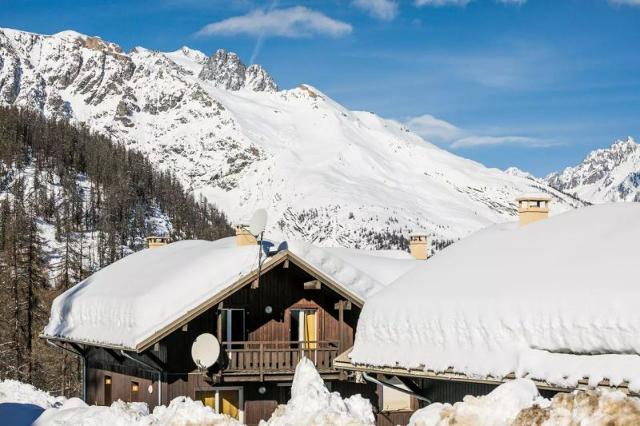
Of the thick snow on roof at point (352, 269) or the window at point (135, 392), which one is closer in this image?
the thick snow on roof at point (352, 269)

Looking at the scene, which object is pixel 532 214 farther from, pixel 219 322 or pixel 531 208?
pixel 219 322

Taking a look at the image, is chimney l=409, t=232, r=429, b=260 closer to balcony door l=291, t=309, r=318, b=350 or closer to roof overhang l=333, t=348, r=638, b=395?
balcony door l=291, t=309, r=318, b=350

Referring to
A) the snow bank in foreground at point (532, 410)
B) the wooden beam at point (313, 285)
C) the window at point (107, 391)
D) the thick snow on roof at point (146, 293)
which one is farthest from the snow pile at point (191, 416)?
the window at point (107, 391)

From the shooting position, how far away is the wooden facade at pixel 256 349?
2705 centimetres

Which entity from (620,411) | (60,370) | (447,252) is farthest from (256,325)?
(60,370)

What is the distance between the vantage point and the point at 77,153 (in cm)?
17688

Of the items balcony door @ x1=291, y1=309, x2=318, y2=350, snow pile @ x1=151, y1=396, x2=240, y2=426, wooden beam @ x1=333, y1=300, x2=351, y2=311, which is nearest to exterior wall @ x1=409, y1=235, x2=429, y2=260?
balcony door @ x1=291, y1=309, x2=318, y2=350

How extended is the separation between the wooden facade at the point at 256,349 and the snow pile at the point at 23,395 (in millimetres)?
2993

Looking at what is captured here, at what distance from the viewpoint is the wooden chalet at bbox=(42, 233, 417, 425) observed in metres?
26.8

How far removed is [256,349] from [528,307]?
13.4 meters

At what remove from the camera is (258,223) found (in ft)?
89.5

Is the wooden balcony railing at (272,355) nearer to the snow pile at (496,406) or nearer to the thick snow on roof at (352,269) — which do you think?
the thick snow on roof at (352,269)

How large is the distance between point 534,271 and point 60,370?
40.4 metres

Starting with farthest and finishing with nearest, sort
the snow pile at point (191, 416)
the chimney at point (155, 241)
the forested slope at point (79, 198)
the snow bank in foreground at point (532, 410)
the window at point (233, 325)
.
Result: 1. the forested slope at point (79, 198)
2. the chimney at point (155, 241)
3. the window at point (233, 325)
4. the snow pile at point (191, 416)
5. the snow bank in foreground at point (532, 410)
